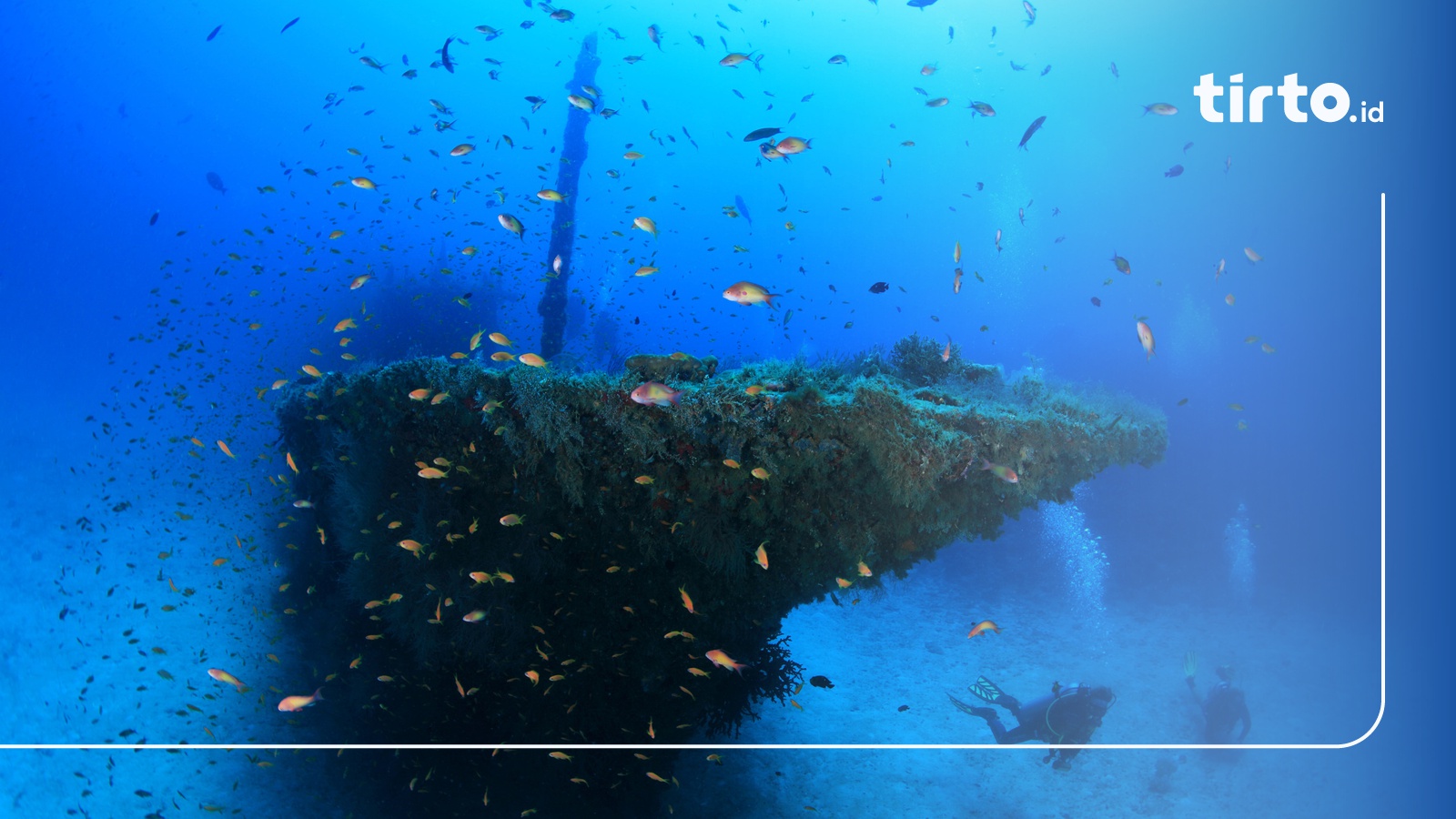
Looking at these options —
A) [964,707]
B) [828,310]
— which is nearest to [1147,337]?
[964,707]

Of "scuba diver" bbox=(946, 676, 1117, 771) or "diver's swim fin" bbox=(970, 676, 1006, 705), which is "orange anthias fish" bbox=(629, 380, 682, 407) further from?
"diver's swim fin" bbox=(970, 676, 1006, 705)

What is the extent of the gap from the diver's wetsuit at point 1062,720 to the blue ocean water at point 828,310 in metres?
0.52

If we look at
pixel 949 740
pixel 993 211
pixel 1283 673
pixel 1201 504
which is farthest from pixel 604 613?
pixel 993 211

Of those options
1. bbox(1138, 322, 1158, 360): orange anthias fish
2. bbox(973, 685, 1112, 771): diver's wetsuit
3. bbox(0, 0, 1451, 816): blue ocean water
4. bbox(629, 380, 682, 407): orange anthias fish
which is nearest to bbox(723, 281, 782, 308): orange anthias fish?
bbox(629, 380, 682, 407): orange anthias fish

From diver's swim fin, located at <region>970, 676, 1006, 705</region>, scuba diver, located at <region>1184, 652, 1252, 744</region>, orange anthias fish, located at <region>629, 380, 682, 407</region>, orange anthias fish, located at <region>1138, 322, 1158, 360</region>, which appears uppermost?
orange anthias fish, located at <region>629, 380, 682, 407</region>

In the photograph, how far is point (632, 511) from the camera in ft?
17.9

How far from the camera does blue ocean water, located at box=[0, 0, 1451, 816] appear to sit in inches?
418

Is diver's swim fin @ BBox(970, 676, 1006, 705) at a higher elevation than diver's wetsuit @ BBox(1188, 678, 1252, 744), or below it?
higher

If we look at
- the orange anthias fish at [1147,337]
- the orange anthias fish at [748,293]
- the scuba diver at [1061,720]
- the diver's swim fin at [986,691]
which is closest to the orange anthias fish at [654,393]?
the orange anthias fish at [748,293]

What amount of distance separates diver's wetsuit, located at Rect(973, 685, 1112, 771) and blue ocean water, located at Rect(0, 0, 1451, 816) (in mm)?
518

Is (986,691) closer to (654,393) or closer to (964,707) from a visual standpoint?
(964,707)

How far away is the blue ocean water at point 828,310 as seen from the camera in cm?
1061

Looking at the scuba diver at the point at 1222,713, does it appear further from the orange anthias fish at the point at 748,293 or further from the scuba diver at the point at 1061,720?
the orange anthias fish at the point at 748,293

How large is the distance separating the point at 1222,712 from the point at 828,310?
306ft
